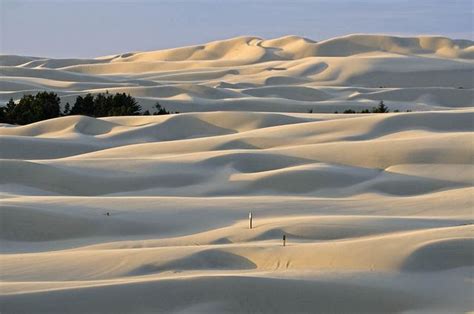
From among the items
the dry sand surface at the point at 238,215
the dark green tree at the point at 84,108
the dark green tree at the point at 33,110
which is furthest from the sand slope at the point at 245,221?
the dark green tree at the point at 84,108

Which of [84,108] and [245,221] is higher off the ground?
[84,108]

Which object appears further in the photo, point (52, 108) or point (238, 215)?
point (52, 108)

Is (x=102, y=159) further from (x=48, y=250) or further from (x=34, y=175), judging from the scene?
(x=48, y=250)

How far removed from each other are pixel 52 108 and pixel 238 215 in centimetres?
1756

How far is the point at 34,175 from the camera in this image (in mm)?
16578

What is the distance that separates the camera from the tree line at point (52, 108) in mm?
28328

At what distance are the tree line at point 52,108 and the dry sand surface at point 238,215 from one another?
124 inches

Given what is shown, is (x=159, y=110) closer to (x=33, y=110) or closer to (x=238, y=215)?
(x=33, y=110)

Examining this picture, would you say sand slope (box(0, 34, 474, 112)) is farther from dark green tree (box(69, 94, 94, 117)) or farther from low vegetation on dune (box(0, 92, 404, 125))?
dark green tree (box(69, 94, 94, 117))

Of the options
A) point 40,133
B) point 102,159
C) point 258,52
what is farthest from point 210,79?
point 102,159

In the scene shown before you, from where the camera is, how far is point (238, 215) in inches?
514

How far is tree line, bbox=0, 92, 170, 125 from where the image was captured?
1115 inches

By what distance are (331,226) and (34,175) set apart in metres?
6.75

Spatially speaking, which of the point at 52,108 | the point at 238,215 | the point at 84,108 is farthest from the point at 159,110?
the point at 238,215
